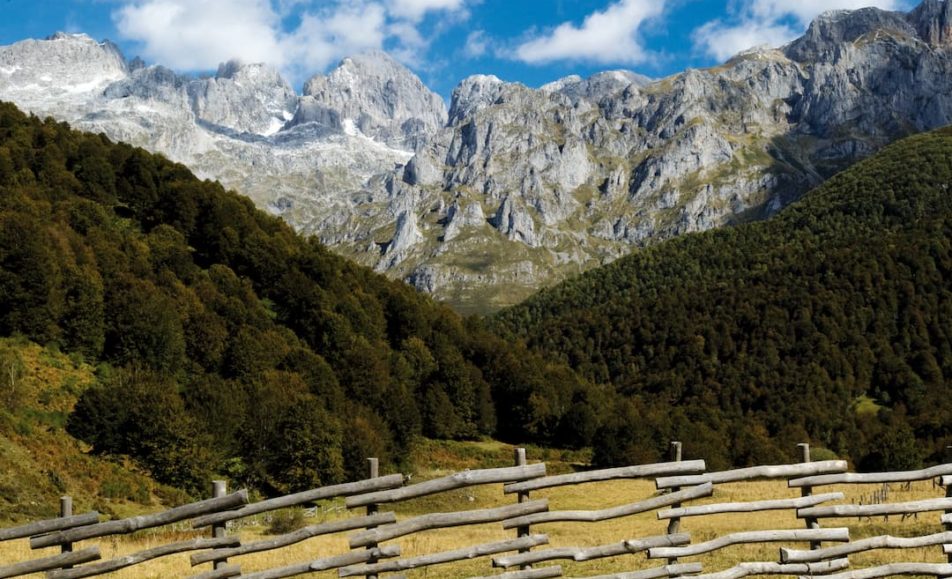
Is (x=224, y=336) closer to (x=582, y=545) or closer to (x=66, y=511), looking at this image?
(x=582, y=545)

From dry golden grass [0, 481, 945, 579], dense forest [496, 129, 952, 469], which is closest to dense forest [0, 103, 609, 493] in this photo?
dry golden grass [0, 481, 945, 579]

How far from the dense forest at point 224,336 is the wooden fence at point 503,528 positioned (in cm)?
2879

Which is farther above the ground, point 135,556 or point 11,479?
point 11,479

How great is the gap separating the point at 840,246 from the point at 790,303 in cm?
4603

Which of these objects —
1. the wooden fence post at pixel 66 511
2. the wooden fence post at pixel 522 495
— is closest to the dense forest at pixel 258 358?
the wooden fence post at pixel 66 511

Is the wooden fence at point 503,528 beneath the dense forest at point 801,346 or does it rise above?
beneath

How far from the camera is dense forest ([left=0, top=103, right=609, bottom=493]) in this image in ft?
146

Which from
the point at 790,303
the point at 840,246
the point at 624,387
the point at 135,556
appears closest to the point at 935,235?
the point at 840,246

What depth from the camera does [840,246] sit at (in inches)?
7859

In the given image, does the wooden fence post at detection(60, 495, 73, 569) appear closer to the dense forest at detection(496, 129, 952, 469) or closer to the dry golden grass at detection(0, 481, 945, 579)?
the dry golden grass at detection(0, 481, 945, 579)

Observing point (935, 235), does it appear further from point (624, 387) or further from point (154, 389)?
point (154, 389)

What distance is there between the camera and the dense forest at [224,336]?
44.4 meters

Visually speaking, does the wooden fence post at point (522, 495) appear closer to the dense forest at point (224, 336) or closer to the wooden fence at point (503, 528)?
the wooden fence at point (503, 528)

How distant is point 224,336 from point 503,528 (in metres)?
45.6
